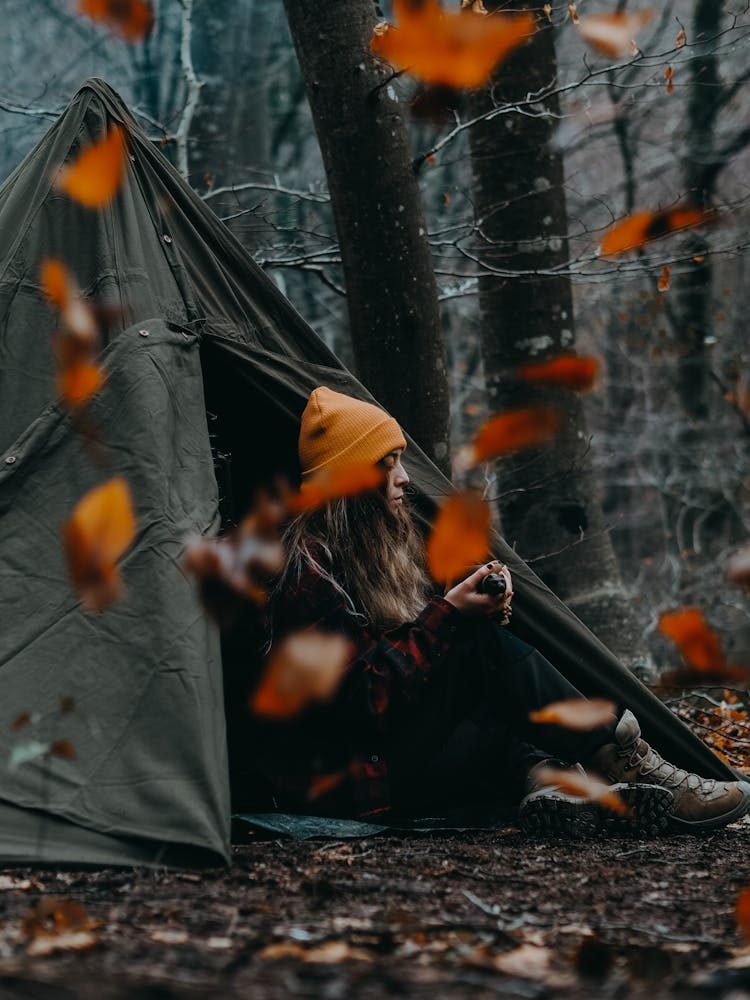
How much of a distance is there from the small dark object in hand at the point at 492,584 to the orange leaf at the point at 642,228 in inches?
79.9

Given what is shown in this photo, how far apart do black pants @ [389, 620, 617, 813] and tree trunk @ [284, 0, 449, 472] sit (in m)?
1.34

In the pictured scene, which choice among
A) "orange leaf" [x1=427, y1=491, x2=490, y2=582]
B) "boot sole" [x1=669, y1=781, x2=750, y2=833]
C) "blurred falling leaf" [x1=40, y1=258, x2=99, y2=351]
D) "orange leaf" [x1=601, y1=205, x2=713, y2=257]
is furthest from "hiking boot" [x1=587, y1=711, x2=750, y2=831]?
"orange leaf" [x1=601, y1=205, x2=713, y2=257]

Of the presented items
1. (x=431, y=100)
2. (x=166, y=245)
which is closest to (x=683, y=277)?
(x=431, y=100)

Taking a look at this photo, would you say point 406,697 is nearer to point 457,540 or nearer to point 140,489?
point 457,540

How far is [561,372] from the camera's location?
17.5 ft

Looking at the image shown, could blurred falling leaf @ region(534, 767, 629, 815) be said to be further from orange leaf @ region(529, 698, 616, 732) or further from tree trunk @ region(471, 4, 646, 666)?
tree trunk @ region(471, 4, 646, 666)

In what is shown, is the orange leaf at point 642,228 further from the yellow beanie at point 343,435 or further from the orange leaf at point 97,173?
the orange leaf at point 97,173

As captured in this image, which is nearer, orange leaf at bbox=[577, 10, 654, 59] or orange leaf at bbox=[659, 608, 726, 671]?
orange leaf at bbox=[659, 608, 726, 671]

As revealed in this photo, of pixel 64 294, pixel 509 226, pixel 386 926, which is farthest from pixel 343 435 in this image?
pixel 509 226

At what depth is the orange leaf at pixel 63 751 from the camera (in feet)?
8.71

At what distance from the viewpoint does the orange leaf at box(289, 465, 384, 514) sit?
3312 mm

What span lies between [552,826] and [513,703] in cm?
37

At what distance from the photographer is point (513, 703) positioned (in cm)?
319

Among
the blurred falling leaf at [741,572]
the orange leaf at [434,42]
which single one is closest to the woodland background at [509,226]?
the orange leaf at [434,42]
